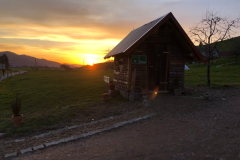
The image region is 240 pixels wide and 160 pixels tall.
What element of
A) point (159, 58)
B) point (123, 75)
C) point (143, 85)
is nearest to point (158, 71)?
point (159, 58)

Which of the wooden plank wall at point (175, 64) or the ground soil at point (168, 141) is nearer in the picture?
the ground soil at point (168, 141)

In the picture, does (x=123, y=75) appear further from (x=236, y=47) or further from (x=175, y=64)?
(x=236, y=47)

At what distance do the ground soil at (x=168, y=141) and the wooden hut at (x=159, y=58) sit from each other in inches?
150

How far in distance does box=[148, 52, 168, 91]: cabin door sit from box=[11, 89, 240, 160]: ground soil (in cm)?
396

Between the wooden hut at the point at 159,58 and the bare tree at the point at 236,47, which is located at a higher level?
the bare tree at the point at 236,47

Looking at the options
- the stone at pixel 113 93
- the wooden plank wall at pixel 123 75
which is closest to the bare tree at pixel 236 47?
the wooden plank wall at pixel 123 75

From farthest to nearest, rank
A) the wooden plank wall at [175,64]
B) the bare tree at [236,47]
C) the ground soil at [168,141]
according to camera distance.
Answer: the bare tree at [236,47] < the wooden plank wall at [175,64] < the ground soil at [168,141]

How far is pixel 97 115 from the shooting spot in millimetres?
8578

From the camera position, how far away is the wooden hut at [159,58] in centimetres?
1081

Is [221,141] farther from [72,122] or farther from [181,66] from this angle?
[181,66]

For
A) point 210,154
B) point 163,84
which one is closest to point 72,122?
point 210,154

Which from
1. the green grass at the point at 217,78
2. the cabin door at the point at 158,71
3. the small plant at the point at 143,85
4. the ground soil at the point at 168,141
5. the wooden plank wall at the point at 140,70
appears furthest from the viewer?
the green grass at the point at 217,78

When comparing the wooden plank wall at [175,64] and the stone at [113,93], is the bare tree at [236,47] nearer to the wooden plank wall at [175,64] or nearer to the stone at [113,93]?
the wooden plank wall at [175,64]

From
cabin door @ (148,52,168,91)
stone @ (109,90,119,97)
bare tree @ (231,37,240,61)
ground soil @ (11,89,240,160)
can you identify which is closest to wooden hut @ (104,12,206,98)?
cabin door @ (148,52,168,91)
